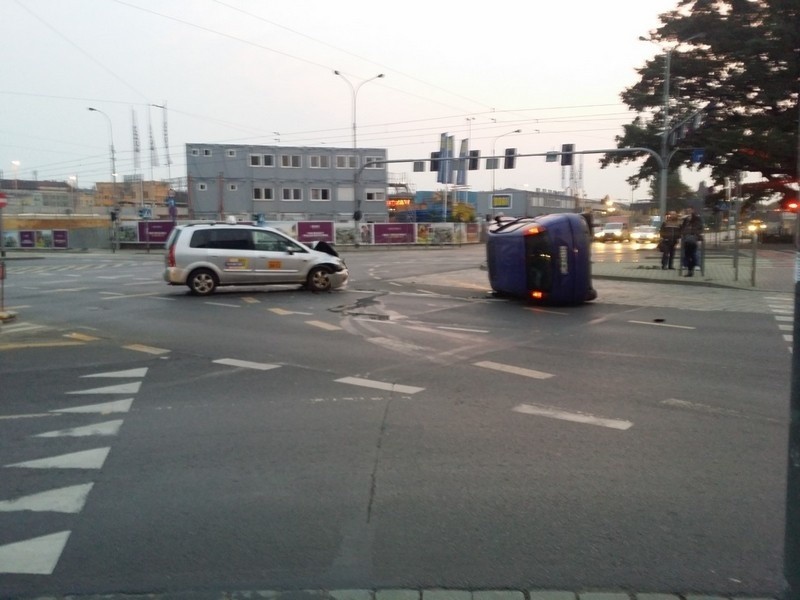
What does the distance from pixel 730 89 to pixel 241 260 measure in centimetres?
3637

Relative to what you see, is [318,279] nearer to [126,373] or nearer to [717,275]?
[126,373]

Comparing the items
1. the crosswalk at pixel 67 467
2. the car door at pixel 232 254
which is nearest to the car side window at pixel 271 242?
the car door at pixel 232 254

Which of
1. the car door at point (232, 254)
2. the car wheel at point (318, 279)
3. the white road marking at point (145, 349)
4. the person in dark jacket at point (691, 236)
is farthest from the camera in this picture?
the person in dark jacket at point (691, 236)

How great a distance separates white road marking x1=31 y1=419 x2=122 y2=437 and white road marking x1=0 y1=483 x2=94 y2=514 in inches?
51.8

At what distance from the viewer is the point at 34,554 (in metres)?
4.11

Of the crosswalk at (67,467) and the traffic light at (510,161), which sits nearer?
the crosswalk at (67,467)

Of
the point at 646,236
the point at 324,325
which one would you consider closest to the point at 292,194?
the point at 646,236

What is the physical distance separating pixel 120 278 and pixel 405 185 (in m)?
70.4

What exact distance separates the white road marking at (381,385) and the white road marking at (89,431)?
102 inches

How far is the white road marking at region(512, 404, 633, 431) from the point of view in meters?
6.52

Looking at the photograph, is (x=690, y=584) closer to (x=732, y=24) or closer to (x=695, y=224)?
(x=695, y=224)

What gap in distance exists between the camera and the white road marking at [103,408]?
23.3ft

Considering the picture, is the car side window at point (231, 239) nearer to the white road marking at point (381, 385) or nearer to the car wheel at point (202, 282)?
the car wheel at point (202, 282)

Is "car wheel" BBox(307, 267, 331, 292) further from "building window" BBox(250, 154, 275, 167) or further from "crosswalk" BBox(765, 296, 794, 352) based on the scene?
"building window" BBox(250, 154, 275, 167)
